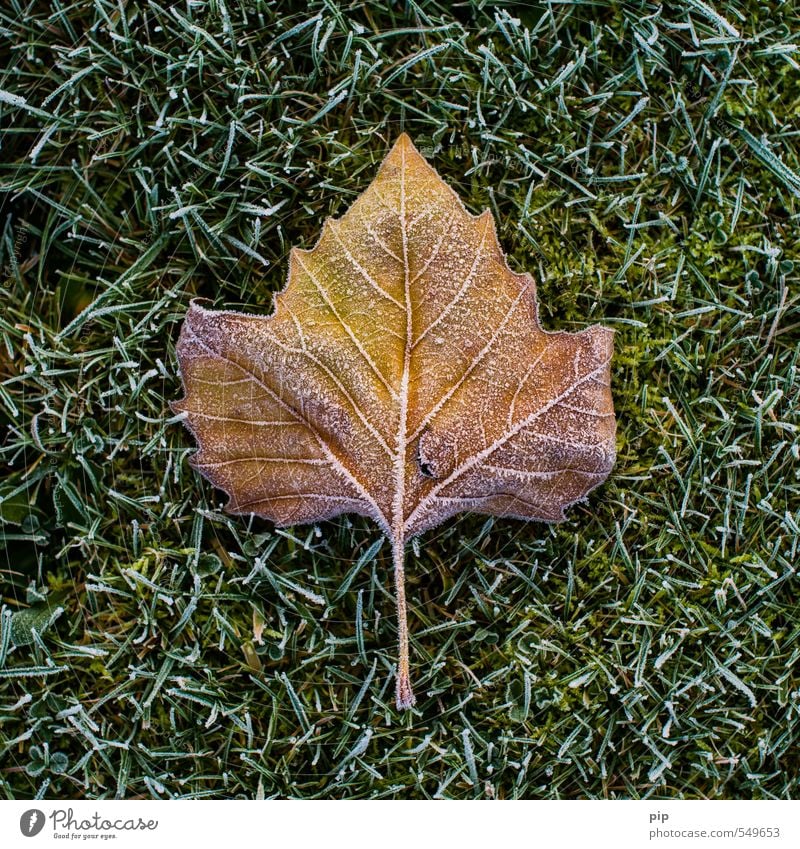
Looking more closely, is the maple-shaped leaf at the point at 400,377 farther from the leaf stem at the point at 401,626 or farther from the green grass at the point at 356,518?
the green grass at the point at 356,518

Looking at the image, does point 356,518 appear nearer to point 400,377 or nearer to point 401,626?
point 401,626

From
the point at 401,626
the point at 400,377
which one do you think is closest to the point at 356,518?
the point at 401,626

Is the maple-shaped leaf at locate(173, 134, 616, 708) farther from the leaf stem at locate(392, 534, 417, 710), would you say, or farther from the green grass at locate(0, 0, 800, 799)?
the green grass at locate(0, 0, 800, 799)

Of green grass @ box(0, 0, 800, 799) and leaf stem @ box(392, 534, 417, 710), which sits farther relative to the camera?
green grass @ box(0, 0, 800, 799)

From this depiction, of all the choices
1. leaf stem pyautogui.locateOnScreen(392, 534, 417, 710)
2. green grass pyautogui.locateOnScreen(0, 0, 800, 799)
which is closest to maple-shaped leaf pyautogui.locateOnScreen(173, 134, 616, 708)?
leaf stem pyautogui.locateOnScreen(392, 534, 417, 710)

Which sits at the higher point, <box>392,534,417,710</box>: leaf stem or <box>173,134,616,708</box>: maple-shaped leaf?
<box>173,134,616,708</box>: maple-shaped leaf

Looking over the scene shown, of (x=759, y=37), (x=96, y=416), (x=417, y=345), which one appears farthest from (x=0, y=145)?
(x=759, y=37)
